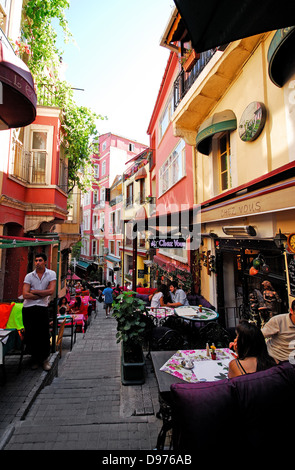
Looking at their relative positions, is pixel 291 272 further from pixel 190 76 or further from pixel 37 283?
pixel 190 76

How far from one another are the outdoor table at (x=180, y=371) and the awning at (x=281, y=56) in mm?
4716

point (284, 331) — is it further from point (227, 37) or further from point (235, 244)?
point (227, 37)

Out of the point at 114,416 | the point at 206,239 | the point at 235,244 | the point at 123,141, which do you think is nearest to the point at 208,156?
the point at 206,239

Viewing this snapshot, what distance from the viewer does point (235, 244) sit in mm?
5789

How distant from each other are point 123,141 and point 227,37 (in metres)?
30.0

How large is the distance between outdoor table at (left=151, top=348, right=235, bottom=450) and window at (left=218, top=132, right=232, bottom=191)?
4660 mm

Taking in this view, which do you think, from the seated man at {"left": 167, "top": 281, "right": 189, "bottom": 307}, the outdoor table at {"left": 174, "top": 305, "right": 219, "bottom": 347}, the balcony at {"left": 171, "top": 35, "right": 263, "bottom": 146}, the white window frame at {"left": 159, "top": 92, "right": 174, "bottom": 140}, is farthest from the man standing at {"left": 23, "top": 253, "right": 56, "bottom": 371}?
the white window frame at {"left": 159, "top": 92, "right": 174, "bottom": 140}

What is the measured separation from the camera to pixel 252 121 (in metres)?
4.81

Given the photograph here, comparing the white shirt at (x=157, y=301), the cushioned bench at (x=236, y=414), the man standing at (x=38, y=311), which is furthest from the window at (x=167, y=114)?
the cushioned bench at (x=236, y=414)

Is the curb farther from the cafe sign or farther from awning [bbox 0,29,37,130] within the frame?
awning [bbox 0,29,37,130]

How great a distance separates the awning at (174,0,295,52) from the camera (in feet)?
5.18

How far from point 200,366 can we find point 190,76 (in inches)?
329

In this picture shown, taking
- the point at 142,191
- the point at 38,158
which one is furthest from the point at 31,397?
the point at 142,191

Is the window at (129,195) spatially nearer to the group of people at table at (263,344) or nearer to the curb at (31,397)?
the curb at (31,397)
